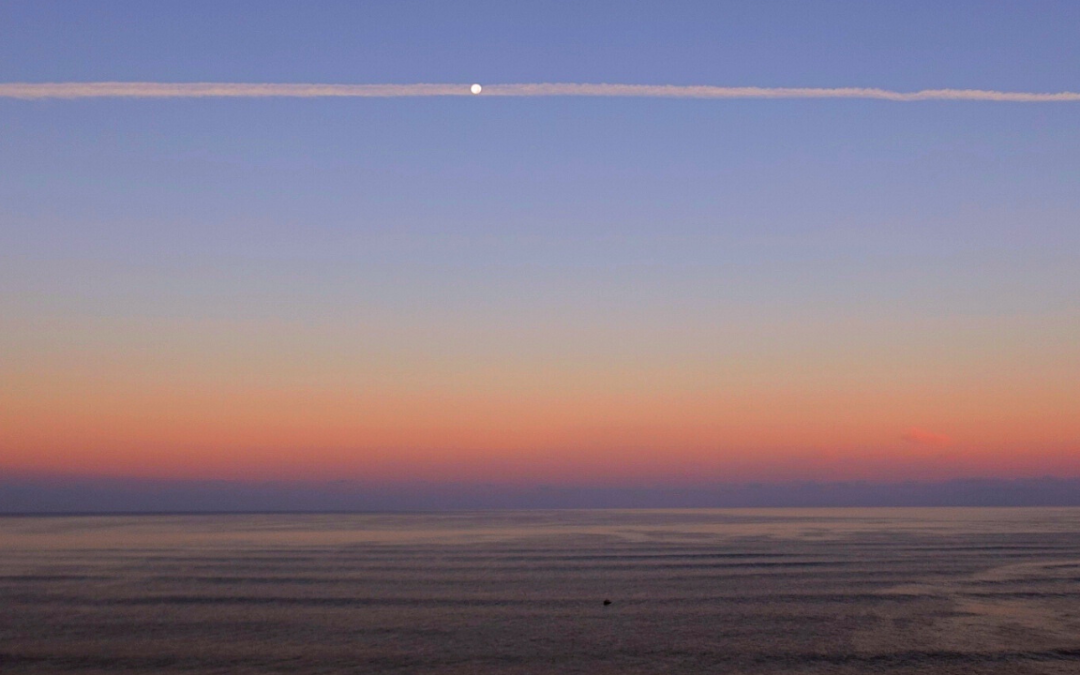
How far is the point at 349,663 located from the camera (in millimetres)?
35875

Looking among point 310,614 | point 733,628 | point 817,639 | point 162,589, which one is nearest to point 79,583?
point 162,589

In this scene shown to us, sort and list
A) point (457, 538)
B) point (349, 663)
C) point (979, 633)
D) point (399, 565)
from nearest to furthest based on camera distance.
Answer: point (349, 663), point (979, 633), point (399, 565), point (457, 538)

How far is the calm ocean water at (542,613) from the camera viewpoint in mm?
36531

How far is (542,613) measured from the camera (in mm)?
48688

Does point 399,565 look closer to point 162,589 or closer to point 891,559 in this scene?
point 162,589

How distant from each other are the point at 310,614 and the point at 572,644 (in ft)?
49.0

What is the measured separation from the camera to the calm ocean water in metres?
36.5

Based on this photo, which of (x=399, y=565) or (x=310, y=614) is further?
(x=399, y=565)

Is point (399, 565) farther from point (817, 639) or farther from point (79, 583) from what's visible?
point (817, 639)

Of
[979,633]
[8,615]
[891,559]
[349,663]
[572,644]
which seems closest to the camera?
[349,663]

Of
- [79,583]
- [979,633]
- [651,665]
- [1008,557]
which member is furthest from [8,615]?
[1008,557]

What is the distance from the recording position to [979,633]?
4250 cm

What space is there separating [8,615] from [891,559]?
217ft

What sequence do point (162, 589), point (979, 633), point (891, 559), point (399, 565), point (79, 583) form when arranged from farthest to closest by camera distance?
point (891, 559) < point (399, 565) < point (79, 583) < point (162, 589) < point (979, 633)
